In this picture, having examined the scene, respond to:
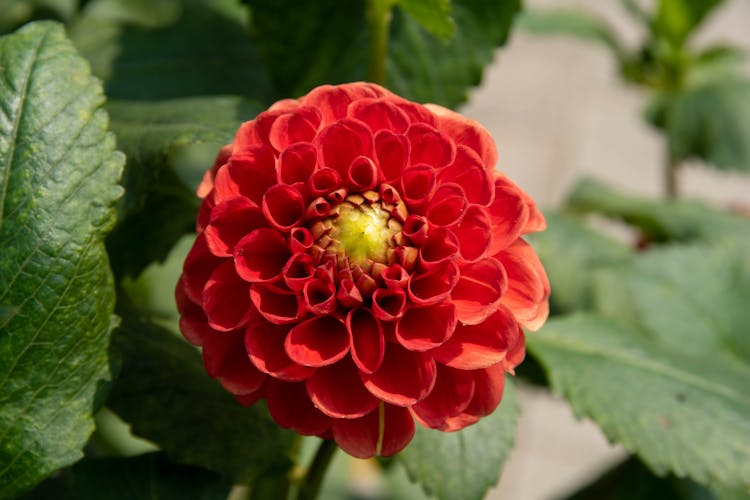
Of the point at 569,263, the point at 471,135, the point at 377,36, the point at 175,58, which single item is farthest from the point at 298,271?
the point at 569,263

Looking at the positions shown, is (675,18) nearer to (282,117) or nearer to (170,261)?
(170,261)

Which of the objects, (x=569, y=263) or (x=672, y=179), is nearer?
(x=569, y=263)

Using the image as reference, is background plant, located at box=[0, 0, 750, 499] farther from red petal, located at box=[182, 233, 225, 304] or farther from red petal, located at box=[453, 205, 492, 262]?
red petal, located at box=[453, 205, 492, 262]

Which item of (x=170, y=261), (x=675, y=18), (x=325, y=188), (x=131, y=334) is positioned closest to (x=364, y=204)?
(x=325, y=188)

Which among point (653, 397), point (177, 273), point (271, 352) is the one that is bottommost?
point (177, 273)

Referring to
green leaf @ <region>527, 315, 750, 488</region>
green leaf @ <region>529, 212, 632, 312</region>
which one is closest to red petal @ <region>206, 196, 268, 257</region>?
green leaf @ <region>527, 315, 750, 488</region>

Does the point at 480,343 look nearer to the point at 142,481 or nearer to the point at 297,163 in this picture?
the point at 297,163

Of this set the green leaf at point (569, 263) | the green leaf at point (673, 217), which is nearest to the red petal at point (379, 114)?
the green leaf at point (569, 263)
